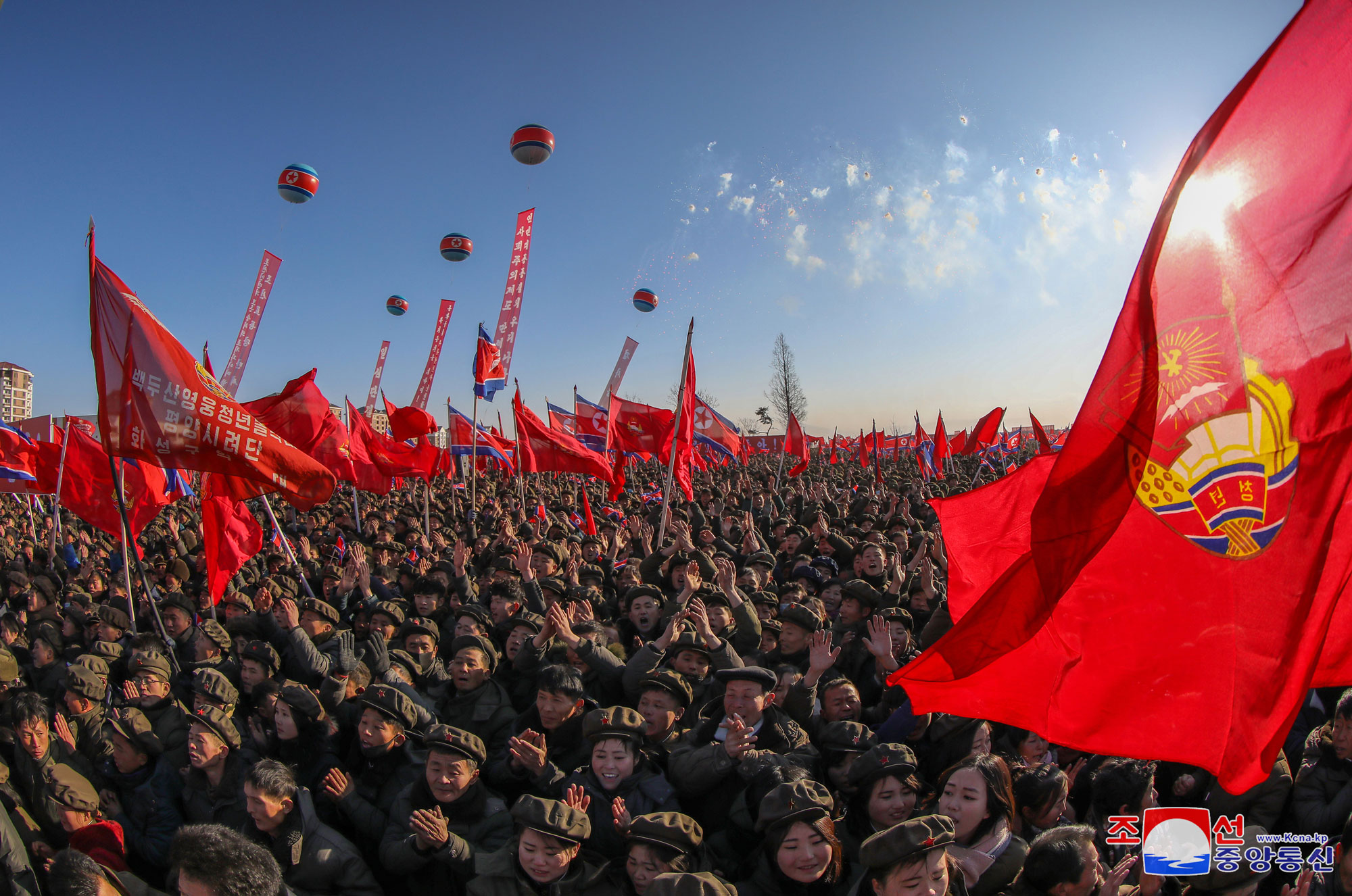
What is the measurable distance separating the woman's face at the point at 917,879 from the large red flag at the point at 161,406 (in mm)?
4872

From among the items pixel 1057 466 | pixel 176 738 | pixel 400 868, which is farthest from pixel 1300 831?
pixel 176 738

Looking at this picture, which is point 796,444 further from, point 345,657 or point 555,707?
point 555,707

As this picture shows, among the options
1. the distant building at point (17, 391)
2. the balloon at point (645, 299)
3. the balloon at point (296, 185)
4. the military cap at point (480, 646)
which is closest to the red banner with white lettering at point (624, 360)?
the balloon at point (645, 299)

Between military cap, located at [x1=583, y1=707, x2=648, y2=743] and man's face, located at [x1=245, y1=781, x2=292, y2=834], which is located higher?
military cap, located at [x1=583, y1=707, x2=648, y2=743]

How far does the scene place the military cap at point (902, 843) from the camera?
2.28 metres

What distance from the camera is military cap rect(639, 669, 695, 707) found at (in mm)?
4055

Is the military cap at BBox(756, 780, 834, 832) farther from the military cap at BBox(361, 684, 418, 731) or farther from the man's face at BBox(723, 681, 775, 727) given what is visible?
the military cap at BBox(361, 684, 418, 731)

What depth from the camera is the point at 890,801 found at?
312 cm

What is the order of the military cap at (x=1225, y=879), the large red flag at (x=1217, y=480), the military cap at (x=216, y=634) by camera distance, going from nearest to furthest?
the large red flag at (x=1217, y=480)
the military cap at (x=1225, y=879)
the military cap at (x=216, y=634)

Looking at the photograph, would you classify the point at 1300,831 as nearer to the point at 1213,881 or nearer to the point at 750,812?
the point at 1213,881

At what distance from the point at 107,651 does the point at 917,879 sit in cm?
658

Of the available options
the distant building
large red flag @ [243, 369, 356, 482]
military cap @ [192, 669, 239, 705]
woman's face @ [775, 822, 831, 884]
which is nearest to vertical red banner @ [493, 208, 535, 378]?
large red flag @ [243, 369, 356, 482]

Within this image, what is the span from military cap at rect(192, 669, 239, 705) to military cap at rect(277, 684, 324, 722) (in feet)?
2.23

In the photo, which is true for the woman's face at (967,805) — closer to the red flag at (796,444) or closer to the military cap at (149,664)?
the military cap at (149,664)
